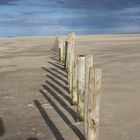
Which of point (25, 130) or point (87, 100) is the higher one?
point (87, 100)

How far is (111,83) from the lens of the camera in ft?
51.2

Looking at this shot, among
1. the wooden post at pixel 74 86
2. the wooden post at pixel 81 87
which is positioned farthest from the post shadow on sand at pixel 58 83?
the wooden post at pixel 81 87

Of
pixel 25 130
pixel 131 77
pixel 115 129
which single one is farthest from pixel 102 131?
pixel 131 77

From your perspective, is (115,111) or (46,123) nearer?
(46,123)

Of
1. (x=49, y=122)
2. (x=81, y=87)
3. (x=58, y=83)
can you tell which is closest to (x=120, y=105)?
(x=81, y=87)

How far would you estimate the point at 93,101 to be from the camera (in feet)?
25.7

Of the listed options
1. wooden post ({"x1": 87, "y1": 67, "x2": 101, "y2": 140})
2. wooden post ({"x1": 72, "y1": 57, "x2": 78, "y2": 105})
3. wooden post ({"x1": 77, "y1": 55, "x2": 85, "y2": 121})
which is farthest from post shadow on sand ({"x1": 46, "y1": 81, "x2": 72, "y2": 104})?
wooden post ({"x1": 87, "y1": 67, "x2": 101, "y2": 140})

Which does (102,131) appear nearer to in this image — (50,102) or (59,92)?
(50,102)

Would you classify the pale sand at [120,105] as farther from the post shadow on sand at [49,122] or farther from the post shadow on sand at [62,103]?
the post shadow on sand at [49,122]

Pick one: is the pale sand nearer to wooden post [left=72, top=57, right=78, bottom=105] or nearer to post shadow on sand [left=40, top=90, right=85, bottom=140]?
post shadow on sand [left=40, top=90, right=85, bottom=140]

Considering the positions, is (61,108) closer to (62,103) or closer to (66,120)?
(62,103)

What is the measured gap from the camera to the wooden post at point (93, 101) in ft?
25.4

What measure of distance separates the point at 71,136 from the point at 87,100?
120 cm

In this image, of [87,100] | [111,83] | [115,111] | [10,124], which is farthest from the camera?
[111,83]
